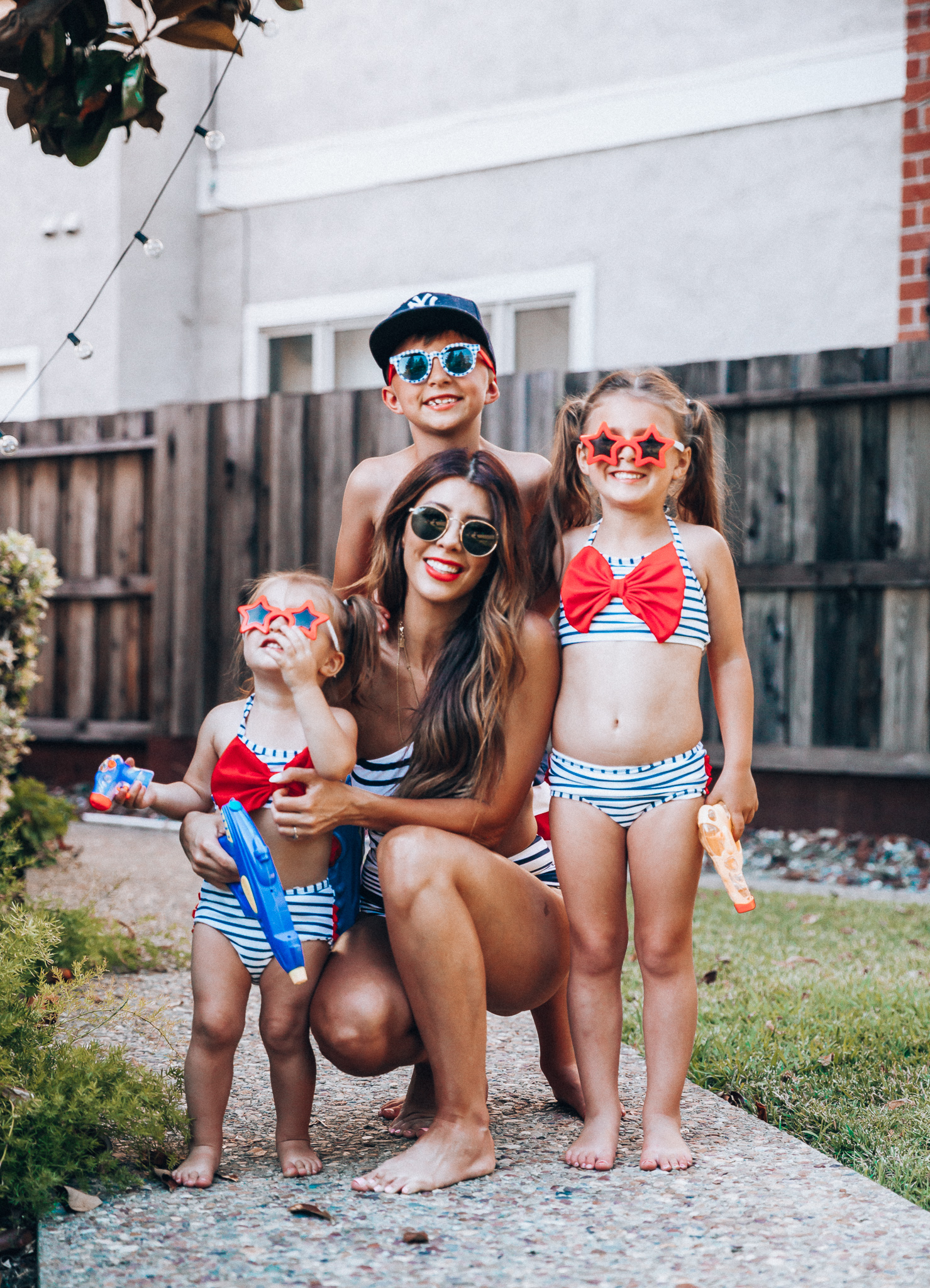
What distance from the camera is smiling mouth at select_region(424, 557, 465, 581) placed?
2516mm

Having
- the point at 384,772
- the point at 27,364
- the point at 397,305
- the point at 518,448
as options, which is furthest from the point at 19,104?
the point at 27,364

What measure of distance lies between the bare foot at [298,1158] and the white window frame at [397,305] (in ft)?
20.2

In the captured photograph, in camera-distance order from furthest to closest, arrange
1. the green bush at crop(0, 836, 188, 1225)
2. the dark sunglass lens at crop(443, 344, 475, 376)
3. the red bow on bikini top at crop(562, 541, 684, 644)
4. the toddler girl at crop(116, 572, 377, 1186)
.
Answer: the dark sunglass lens at crop(443, 344, 475, 376), the red bow on bikini top at crop(562, 541, 684, 644), the toddler girl at crop(116, 572, 377, 1186), the green bush at crop(0, 836, 188, 1225)

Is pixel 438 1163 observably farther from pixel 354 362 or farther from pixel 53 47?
pixel 354 362

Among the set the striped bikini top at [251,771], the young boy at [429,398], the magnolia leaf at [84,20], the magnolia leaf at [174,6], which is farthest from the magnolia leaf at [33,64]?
the striped bikini top at [251,771]

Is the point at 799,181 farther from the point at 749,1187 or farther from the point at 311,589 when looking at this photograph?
the point at 749,1187

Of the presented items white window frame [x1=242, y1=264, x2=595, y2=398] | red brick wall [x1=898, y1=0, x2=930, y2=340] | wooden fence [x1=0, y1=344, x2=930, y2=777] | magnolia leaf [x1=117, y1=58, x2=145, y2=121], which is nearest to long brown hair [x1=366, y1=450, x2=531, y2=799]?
magnolia leaf [x1=117, y1=58, x2=145, y2=121]

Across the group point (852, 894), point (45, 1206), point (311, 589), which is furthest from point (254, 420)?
point (45, 1206)

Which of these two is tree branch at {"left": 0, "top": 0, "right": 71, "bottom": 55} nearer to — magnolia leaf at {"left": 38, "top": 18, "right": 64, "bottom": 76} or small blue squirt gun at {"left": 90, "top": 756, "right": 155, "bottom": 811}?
magnolia leaf at {"left": 38, "top": 18, "right": 64, "bottom": 76}

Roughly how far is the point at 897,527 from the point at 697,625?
3540mm

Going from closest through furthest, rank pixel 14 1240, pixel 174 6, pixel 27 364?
pixel 14 1240, pixel 174 6, pixel 27 364

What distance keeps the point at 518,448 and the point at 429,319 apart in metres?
3.44

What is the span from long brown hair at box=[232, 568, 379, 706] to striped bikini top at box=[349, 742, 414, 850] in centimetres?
13

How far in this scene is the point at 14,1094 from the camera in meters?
2.18
